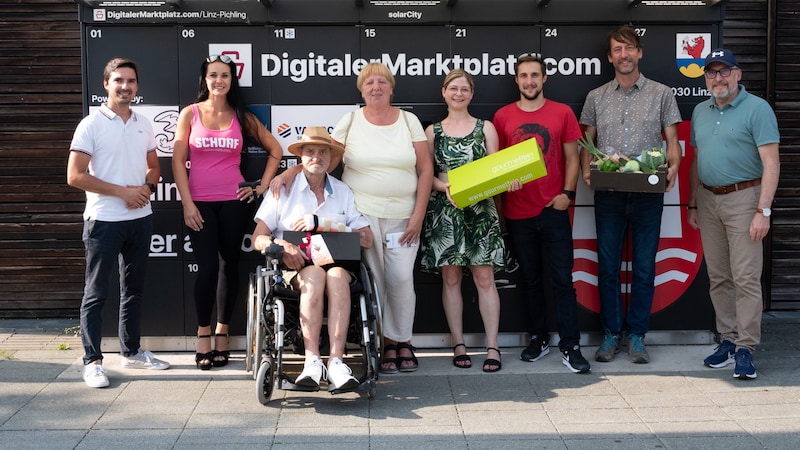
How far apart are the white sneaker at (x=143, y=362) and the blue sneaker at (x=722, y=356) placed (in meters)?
A: 3.65

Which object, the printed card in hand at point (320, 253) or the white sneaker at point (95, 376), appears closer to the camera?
the printed card in hand at point (320, 253)

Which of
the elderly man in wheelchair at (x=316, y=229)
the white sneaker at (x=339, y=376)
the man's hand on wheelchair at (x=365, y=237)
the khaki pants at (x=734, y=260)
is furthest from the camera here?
the khaki pants at (x=734, y=260)

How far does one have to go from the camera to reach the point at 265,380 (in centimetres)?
521

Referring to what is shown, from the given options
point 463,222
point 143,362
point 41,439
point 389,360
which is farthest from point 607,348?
point 41,439

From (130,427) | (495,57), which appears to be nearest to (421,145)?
(495,57)

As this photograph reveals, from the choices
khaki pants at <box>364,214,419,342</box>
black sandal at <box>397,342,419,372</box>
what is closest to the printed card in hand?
khaki pants at <box>364,214,419,342</box>

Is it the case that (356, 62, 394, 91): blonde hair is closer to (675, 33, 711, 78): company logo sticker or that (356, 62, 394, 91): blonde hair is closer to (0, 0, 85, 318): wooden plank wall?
(675, 33, 711, 78): company logo sticker

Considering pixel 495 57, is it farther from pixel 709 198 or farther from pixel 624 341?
pixel 624 341

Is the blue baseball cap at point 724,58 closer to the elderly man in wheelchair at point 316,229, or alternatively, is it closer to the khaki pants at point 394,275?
the khaki pants at point 394,275

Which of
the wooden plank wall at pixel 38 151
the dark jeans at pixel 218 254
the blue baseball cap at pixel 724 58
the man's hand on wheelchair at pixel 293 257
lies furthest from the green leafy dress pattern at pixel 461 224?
the wooden plank wall at pixel 38 151

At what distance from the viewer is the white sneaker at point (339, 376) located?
5.07 meters

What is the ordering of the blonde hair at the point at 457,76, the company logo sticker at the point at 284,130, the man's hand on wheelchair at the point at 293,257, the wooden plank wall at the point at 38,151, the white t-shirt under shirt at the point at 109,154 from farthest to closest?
the wooden plank wall at the point at 38,151 → the company logo sticker at the point at 284,130 → the blonde hair at the point at 457,76 → the white t-shirt under shirt at the point at 109,154 → the man's hand on wheelchair at the point at 293,257

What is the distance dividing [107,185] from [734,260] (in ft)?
Result: 13.3

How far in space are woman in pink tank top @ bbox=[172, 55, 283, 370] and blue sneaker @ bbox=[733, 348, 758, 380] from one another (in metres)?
3.29
